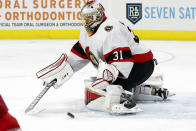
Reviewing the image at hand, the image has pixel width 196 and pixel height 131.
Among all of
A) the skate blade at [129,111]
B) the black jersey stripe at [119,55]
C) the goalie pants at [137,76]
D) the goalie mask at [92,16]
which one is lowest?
the skate blade at [129,111]

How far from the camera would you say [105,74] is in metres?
2.64

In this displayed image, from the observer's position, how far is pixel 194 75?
426cm

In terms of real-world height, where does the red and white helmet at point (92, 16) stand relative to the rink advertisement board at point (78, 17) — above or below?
above

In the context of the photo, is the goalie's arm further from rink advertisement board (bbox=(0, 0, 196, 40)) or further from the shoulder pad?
rink advertisement board (bbox=(0, 0, 196, 40))

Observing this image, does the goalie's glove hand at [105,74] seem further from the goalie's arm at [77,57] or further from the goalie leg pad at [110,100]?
the goalie's arm at [77,57]

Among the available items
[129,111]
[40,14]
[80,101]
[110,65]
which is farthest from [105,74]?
[40,14]

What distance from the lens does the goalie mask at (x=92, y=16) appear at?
279cm

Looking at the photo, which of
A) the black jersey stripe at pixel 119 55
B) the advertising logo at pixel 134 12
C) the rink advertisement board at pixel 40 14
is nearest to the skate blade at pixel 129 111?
the black jersey stripe at pixel 119 55

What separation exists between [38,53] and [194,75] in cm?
235

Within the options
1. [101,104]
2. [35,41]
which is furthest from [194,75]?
[35,41]

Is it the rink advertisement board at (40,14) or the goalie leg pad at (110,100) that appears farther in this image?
the rink advertisement board at (40,14)

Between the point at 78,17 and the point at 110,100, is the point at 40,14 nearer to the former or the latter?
the point at 78,17

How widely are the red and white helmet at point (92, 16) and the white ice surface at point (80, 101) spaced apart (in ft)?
1.70

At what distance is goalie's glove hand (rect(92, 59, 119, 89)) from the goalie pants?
17 centimetres
